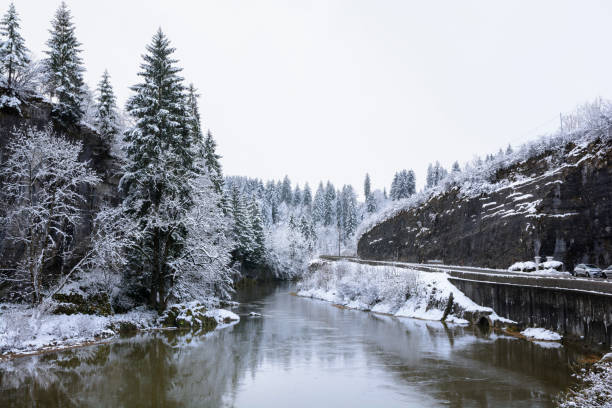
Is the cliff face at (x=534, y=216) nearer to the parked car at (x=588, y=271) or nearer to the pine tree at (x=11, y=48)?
the parked car at (x=588, y=271)

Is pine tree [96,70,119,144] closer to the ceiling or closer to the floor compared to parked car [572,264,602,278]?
closer to the ceiling

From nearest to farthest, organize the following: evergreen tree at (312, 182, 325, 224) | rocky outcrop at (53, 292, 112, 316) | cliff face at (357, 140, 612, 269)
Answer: rocky outcrop at (53, 292, 112, 316), cliff face at (357, 140, 612, 269), evergreen tree at (312, 182, 325, 224)

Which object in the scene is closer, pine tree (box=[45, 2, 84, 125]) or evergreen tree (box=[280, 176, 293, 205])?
pine tree (box=[45, 2, 84, 125])

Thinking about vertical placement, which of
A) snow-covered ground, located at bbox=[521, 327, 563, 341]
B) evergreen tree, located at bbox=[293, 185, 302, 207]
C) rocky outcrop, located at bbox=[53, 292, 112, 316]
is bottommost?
snow-covered ground, located at bbox=[521, 327, 563, 341]


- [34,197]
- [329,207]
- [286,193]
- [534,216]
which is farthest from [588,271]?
[286,193]

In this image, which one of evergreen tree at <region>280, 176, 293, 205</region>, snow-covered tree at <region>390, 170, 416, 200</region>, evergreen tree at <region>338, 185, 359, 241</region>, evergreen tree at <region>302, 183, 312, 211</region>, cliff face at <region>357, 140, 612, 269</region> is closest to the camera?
cliff face at <region>357, 140, 612, 269</region>

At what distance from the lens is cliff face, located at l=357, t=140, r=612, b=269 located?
3347cm

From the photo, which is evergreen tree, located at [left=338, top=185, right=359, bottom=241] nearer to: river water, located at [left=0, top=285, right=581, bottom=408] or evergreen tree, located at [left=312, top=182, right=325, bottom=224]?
evergreen tree, located at [left=312, top=182, right=325, bottom=224]

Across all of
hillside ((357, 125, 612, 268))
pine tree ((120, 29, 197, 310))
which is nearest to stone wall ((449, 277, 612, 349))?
hillside ((357, 125, 612, 268))

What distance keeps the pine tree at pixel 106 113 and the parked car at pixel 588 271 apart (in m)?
36.7

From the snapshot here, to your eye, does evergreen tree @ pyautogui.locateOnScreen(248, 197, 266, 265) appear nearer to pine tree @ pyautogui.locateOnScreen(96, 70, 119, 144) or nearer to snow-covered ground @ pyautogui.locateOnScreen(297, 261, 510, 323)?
snow-covered ground @ pyautogui.locateOnScreen(297, 261, 510, 323)

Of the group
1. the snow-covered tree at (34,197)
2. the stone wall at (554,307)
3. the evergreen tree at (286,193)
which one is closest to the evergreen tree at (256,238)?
the stone wall at (554,307)

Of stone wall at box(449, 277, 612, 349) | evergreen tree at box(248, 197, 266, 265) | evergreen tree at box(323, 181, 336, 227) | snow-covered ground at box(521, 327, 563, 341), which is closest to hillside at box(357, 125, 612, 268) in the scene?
stone wall at box(449, 277, 612, 349)

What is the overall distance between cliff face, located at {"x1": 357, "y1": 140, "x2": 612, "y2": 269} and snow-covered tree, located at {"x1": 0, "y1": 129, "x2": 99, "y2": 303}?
34.5 meters
